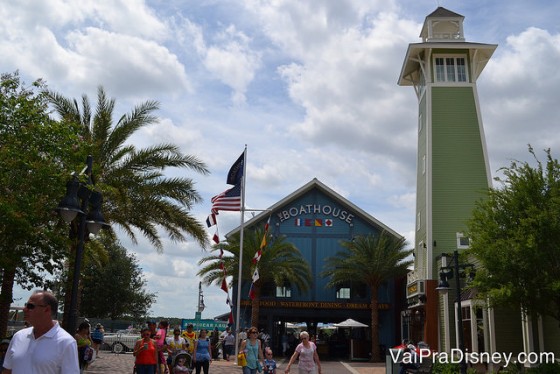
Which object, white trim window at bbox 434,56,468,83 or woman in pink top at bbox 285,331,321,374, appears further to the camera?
white trim window at bbox 434,56,468,83

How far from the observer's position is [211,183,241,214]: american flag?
86.9ft

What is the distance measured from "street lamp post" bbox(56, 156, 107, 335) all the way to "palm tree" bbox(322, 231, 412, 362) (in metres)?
26.0

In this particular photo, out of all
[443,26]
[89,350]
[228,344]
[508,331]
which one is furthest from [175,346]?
[443,26]

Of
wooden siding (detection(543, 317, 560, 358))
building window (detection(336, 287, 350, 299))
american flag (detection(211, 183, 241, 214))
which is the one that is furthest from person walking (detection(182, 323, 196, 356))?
building window (detection(336, 287, 350, 299))

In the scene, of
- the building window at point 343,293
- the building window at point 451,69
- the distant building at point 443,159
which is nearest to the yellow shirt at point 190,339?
the distant building at point 443,159

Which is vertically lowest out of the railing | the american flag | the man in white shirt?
the man in white shirt

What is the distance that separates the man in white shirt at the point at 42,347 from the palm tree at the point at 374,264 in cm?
3190

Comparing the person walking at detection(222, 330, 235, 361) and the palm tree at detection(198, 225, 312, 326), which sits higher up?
the palm tree at detection(198, 225, 312, 326)

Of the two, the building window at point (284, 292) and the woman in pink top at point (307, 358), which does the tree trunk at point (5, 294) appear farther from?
the building window at point (284, 292)

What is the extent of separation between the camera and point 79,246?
1027cm

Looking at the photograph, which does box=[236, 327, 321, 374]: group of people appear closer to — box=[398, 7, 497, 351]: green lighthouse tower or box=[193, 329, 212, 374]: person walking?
box=[193, 329, 212, 374]: person walking

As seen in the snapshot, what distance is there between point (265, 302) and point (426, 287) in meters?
13.3

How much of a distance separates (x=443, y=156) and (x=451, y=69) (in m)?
4.84

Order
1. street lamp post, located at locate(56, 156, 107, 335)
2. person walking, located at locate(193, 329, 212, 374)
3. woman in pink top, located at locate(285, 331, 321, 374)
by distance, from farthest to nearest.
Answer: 1. person walking, located at locate(193, 329, 212, 374)
2. woman in pink top, located at locate(285, 331, 321, 374)
3. street lamp post, located at locate(56, 156, 107, 335)
